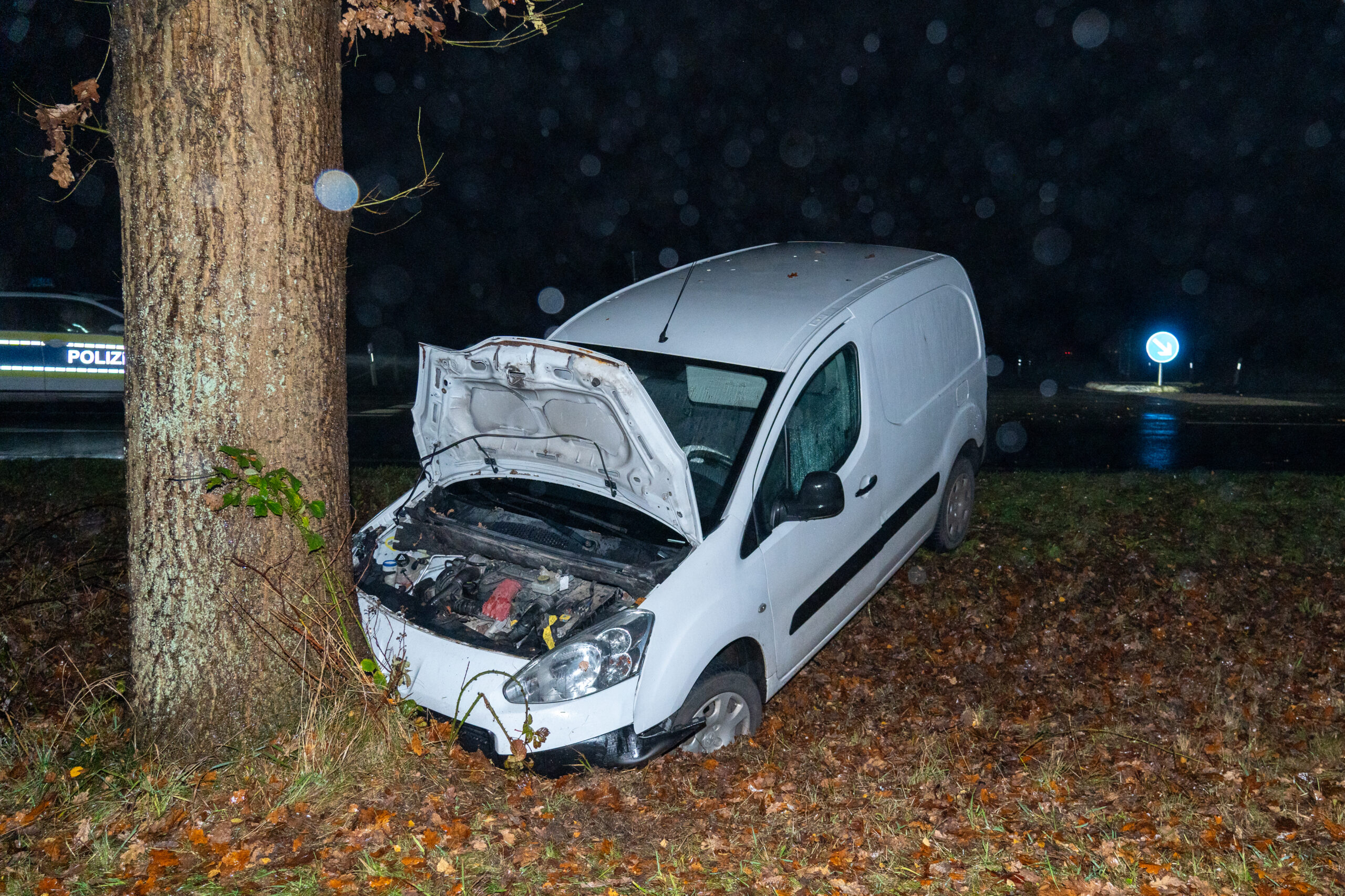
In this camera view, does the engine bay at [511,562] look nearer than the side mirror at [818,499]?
Yes

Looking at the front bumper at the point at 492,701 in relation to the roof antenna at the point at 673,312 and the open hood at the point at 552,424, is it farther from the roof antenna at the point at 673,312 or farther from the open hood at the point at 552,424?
the roof antenna at the point at 673,312

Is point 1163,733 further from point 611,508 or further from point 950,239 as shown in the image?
point 950,239

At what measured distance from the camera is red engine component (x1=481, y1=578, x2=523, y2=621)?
4.32 m

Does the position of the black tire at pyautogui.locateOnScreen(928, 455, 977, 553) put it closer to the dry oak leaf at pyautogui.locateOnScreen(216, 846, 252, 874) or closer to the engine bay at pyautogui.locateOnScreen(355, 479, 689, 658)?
the engine bay at pyautogui.locateOnScreen(355, 479, 689, 658)

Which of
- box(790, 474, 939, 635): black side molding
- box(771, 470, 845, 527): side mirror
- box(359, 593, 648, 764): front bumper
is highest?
box(771, 470, 845, 527): side mirror

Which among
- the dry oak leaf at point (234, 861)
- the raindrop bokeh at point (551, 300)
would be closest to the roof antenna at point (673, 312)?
the dry oak leaf at point (234, 861)

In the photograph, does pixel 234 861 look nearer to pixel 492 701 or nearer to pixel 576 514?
pixel 492 701

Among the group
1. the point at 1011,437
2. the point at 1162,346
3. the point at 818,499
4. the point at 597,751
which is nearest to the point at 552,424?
the point at 818,499

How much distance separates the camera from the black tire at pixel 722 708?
4043 millimetres

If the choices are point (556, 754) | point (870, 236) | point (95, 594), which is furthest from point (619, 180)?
point (556, 754)

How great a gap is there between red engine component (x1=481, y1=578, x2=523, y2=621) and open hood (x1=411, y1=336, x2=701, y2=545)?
0.55m

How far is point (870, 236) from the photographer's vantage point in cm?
2822

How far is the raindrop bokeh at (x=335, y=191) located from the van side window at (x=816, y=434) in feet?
7.12

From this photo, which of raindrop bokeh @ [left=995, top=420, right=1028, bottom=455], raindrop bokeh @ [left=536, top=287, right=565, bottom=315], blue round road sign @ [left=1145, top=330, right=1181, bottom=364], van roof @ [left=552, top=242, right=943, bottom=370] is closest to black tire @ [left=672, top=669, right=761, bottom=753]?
van roof @ [left=552, top=242, right=943, bottom=370]
